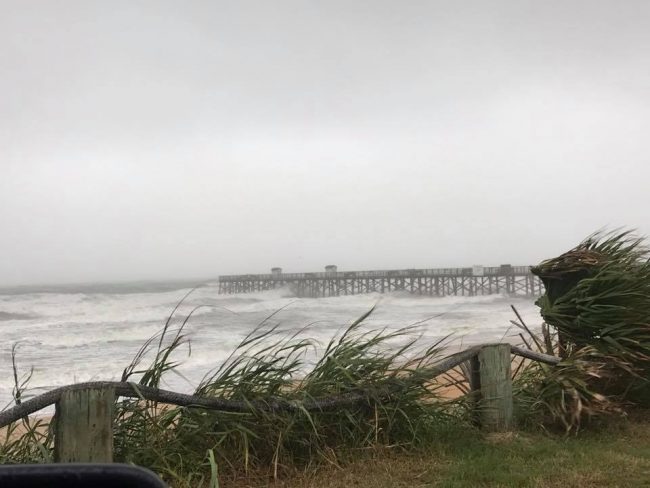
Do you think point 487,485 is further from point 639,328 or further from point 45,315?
point 45,315

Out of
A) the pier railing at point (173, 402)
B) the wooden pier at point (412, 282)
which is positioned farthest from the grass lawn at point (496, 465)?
the wooden pier at point (412, 282)

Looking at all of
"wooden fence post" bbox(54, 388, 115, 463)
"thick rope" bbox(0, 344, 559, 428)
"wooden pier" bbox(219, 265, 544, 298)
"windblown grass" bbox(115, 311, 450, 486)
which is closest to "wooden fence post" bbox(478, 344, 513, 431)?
"thick rope" bbox(0, 344, 559, 428)

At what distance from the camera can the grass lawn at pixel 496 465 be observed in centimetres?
365

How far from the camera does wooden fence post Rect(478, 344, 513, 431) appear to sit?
476 centimetres

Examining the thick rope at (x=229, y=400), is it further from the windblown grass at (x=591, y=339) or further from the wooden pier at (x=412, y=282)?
the wooden pier at (x=412, y=282)

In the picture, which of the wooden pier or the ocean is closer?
the ocean

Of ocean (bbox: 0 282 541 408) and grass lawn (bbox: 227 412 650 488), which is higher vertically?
grass lawn (bbox: 227 412 650 488)

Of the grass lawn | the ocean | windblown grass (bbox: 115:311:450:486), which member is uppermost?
windblown grass (bbox: 115:311:450:486)

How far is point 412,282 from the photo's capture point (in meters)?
62.2

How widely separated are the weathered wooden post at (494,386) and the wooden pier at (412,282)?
51805mm

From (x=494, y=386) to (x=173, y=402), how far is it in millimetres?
2749

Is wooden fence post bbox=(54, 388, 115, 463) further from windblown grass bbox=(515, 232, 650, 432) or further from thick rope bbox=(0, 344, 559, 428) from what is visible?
windblown grass bbox=(515, 232, 650, 432)

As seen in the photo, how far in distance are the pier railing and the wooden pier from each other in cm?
5183

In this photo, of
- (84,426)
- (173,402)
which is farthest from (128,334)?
(84,426)
